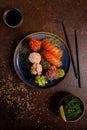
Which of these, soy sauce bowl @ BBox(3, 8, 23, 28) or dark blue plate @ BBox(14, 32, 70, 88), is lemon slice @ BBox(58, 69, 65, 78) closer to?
dark blue plate @ BBox(14, 32, 70, 88)

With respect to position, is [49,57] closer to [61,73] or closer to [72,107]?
[61,73]

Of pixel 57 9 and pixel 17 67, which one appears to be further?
pixel 57 9

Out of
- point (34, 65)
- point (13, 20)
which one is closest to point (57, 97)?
point (34, 65)

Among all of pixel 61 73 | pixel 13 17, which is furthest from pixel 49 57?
pixel 13 17

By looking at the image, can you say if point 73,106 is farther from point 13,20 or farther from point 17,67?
point 13,20

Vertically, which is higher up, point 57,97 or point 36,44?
point 36,44

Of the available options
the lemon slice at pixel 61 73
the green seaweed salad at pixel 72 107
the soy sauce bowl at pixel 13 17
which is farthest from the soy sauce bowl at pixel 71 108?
the soy sauce bowl at pixel 13 17
